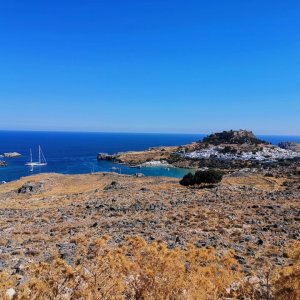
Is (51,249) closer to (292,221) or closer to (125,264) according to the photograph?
(125,264)

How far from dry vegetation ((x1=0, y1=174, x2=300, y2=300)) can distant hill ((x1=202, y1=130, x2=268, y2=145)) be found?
116 meters

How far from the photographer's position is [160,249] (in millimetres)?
7555

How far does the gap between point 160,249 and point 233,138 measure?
14633 cm

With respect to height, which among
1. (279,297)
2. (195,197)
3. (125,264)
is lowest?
(195,197)

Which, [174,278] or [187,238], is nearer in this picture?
[174,278]

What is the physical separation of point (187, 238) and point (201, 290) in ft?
28.9

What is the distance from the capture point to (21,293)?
5.71 metres

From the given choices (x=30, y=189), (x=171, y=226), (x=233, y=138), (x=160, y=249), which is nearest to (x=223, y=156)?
(x=233, y=138)

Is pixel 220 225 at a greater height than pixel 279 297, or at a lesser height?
lesser

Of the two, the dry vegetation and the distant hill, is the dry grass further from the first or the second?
the distant hill

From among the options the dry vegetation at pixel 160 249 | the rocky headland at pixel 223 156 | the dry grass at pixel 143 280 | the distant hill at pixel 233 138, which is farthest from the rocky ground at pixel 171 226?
the distant hill at pixel 233 138

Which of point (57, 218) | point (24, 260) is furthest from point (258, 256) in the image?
point (57, 218)

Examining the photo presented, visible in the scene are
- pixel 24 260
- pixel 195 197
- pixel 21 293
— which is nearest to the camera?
pixel 21 293

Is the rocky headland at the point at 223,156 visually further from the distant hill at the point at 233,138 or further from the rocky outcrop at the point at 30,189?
the rocky outcrop at the point at 30,189
